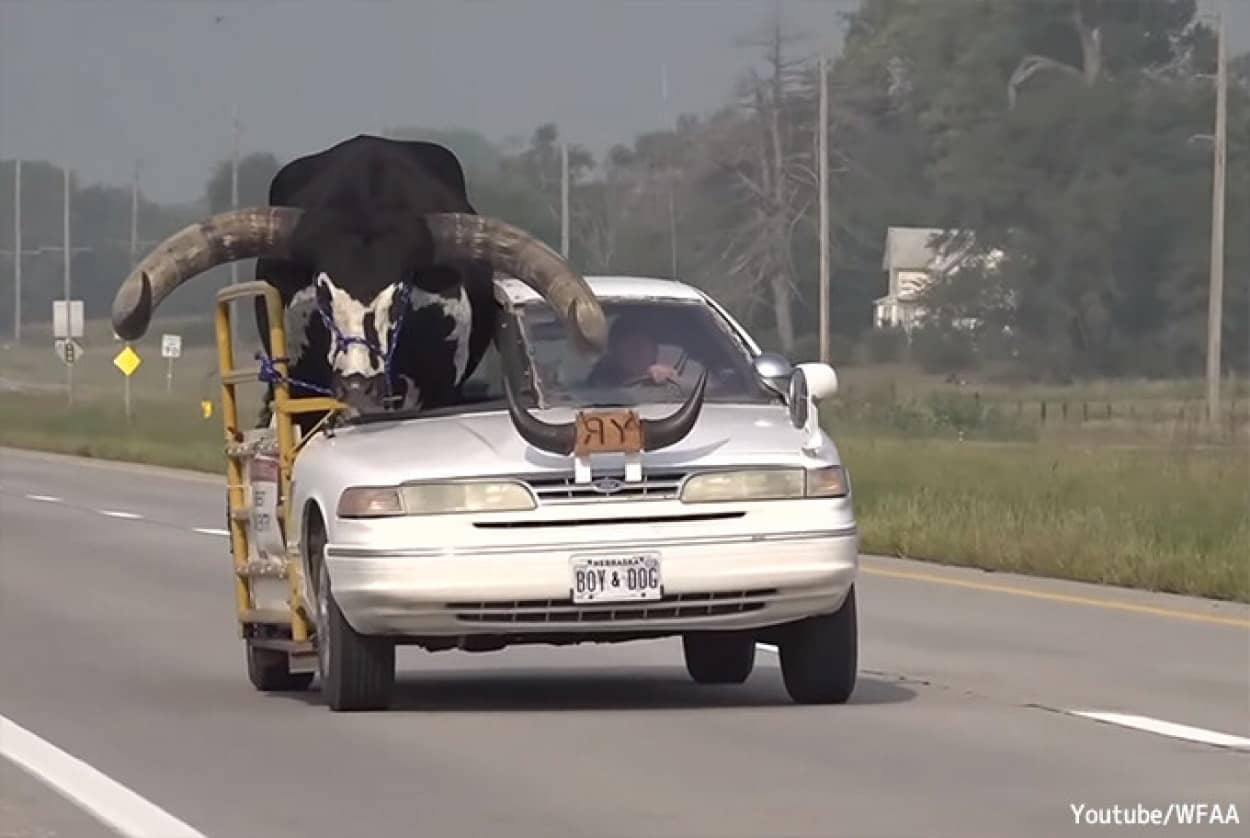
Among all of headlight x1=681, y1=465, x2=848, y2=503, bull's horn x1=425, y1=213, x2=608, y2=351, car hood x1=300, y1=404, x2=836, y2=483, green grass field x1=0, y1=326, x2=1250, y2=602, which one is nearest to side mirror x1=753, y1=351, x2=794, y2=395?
car hood x1=300, y1=404, x2=836, y2=483

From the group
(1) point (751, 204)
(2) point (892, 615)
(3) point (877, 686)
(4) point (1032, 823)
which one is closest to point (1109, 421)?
(1) point (751, 204)

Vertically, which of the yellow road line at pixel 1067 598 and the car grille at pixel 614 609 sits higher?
the car grille at pixel 614 609

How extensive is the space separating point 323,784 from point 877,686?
409 cm

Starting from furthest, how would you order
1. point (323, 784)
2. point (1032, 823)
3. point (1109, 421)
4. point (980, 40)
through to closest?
1. point (980, 40)
2. point (1109, 421)
3. point (323, 784)
4. point (1032, 823)

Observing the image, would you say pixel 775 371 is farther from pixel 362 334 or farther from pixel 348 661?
pixel 348 661

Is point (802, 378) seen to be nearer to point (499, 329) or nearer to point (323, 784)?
point (499, 329)

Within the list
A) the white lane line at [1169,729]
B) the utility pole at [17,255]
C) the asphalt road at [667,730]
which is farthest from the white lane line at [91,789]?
the utility pole at [17,255]

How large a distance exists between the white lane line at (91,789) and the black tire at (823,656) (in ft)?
10.2

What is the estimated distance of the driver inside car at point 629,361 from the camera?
13828 millimetres

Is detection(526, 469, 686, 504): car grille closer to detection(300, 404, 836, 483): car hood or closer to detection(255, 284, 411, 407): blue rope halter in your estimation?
detection(300, 404, 836, 483): car hood

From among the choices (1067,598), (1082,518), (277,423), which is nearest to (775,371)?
(277,423)

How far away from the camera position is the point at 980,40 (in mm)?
99125

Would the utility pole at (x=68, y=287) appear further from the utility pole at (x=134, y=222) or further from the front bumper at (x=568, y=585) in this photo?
the front bumper at (x=568, y=585)

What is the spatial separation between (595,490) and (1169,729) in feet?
8.12
